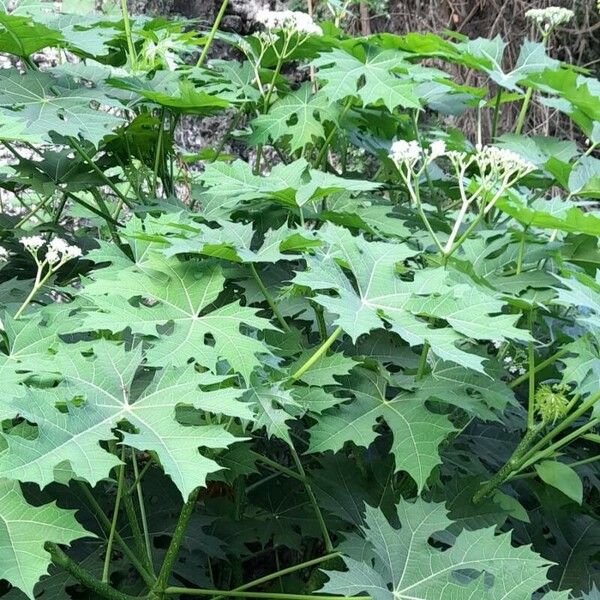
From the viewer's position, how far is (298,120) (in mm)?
1841

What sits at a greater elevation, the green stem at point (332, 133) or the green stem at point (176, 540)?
the green stem at point (332, 133)

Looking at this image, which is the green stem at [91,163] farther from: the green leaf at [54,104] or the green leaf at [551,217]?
the green leaf at [551,217]

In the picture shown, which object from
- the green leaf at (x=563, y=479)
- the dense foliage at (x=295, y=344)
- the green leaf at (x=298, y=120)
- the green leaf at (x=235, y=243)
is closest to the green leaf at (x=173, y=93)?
the dense foliage at (x=295, y=344)

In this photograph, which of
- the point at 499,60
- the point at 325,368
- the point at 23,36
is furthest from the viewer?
the point at 499,60

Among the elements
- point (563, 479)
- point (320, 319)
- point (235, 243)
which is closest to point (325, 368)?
point (320, 319)

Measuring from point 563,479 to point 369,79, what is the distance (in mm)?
886

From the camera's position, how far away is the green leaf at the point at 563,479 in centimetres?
137

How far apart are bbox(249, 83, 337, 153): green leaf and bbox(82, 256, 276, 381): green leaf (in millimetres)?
585

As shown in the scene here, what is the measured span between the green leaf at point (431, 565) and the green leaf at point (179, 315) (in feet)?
1.05

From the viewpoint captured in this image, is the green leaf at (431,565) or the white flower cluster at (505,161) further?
the white flower cluster at (505,161)

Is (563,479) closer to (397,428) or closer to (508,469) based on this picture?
(508,469)

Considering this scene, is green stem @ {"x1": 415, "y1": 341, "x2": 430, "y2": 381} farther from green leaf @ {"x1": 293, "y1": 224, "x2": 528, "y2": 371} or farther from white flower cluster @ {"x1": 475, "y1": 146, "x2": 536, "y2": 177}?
white flower cluster @ {"x1": 475, "y1": 146, "x2": 536, "y2": 177}

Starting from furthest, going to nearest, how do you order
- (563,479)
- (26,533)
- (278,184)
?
(278,184) < (563,479) < (26,533)

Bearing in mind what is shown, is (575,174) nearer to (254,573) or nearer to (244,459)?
(244,459)
